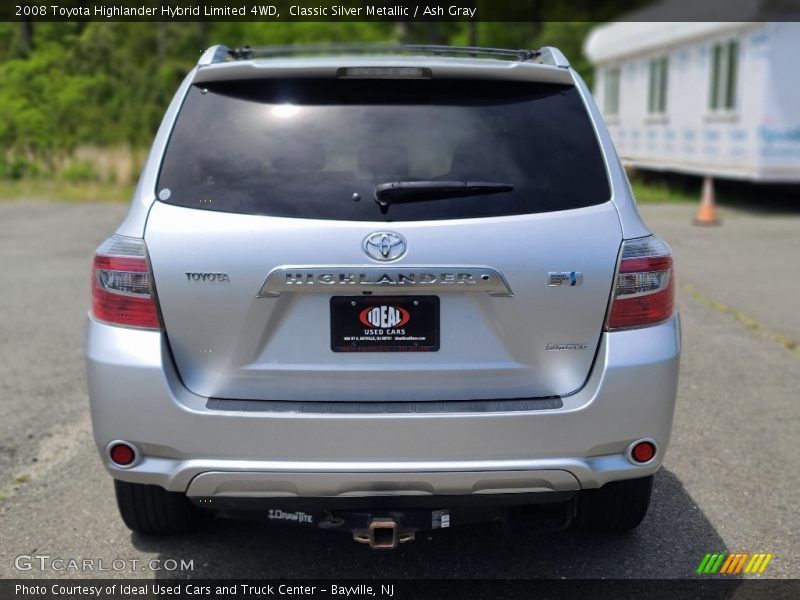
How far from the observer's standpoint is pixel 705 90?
1817 centimetres

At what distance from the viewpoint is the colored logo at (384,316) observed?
2943 mm

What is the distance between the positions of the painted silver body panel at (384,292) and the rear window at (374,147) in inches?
3.7

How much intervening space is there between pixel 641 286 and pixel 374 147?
1.01 metres

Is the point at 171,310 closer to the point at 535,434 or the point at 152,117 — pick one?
the point at 535,434

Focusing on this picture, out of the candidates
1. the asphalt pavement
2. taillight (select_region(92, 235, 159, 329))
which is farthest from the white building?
taillight (select_region(92, 235, 159, 329))

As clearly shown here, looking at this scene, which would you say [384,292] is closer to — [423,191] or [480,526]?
[423,191]

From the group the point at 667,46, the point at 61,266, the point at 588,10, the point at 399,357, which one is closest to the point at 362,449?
the point at 399,357

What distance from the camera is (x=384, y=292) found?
2924 mm

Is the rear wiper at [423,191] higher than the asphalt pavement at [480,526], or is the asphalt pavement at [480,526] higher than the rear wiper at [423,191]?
the rear wiper at [423,191]

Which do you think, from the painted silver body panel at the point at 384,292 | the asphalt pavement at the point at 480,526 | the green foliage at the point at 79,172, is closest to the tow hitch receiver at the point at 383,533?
the painted silver body panel at the point at 384,292

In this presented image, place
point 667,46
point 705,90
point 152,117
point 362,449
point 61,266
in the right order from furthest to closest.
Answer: point 152,117 → point 667,46 → point 705,90 → point 61,266 → point 362,449

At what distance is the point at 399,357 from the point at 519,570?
1.13 metres

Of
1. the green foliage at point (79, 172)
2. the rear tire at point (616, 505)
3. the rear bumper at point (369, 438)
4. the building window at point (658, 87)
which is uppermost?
the rear bumper at point (369, 438)

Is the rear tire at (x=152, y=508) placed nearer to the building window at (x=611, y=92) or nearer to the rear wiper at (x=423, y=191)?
the rear wiper at (x=423, y=191)
